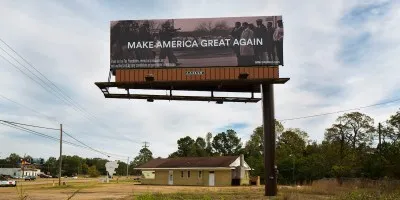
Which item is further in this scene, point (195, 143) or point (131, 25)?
point (195, 143)

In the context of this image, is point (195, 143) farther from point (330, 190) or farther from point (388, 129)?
point (330, 190)

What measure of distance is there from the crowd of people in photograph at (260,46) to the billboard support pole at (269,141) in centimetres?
212

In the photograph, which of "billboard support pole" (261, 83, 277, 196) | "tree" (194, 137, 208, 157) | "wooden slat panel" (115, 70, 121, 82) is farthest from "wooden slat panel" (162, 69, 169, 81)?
"tree" (194, 137, 208, 157)

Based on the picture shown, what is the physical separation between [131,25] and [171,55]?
308 cm

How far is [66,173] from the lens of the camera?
547 ft

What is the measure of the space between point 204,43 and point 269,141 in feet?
22.2

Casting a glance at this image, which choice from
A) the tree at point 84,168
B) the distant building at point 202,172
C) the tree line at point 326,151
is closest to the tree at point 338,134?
the tree line at point 326,151

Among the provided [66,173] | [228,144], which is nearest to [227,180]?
[228,144]

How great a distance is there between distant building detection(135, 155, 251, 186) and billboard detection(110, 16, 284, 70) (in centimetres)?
3325

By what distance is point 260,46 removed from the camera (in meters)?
25.3

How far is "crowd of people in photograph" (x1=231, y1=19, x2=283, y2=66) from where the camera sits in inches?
993

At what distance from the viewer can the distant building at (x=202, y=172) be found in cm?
5744

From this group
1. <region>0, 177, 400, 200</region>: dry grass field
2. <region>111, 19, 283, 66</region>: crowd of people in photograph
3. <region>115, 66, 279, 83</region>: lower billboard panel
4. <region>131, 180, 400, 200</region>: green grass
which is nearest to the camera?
<region>131, 180, 400, 200</region>: green grass

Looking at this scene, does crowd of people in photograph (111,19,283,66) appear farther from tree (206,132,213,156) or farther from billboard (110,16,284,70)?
tree (206,132,213,156)
